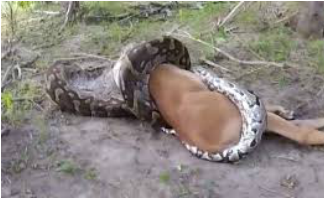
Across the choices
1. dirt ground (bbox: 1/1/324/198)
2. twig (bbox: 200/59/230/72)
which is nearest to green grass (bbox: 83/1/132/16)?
twig (bbox: 200/59/230/72)

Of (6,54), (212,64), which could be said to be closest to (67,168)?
(6,54)

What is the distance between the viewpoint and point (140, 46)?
183 inches

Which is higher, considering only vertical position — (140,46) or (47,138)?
(140,46)

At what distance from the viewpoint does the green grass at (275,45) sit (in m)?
5.96

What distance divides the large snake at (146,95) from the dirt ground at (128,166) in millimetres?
77

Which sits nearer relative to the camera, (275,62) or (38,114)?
(38,114)

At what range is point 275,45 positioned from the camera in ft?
20.1

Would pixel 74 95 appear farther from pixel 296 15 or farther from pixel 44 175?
pixel 296 15

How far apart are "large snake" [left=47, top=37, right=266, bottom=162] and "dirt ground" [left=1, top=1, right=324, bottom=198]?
3.0 inches

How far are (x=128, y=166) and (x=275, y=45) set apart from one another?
2.71 m

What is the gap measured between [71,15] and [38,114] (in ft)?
7.19

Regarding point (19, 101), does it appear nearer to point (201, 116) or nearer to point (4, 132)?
point (4, 132)

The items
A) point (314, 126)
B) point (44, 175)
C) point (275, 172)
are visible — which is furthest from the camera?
point (314, 126)

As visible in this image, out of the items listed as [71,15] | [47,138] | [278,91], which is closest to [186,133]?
[47,138]
